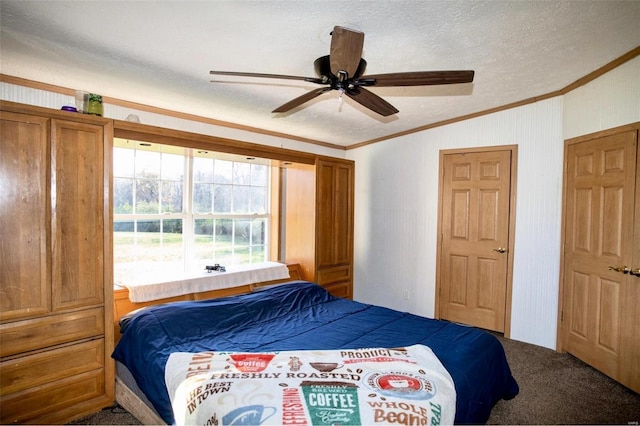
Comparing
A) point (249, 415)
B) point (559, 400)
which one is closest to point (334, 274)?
point (559, 400)

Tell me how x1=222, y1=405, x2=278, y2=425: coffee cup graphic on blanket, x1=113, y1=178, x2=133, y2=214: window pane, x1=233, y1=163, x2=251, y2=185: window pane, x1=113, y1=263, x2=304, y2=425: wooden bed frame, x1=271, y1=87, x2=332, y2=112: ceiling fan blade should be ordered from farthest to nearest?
x1=233, y1=163, x2=251, y2=185: window pane < x1=113, y1=178, x2=133, y2=214: window pane < x1=113, y1=263, x2=304, y2=425: wooden bed frame < x1=271, y1=87, x2=332, y2=112: ceiling fan blade < x1=222, y1=405, x2=278, y2=425: coffee cup graphic on blanket

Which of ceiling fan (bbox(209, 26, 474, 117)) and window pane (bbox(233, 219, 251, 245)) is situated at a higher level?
ceiling fan (bbox(209, 26, 474, 117))

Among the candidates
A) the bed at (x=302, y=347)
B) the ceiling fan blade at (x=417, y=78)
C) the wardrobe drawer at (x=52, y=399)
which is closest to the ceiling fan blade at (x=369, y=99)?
the ceiling fan blade at (x=417, y=78)

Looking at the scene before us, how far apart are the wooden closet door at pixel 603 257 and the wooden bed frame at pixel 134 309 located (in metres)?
2.84

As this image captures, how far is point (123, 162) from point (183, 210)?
0.69 metres

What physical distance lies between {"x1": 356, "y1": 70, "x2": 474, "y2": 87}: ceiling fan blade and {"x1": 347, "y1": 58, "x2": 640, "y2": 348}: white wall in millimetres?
1846

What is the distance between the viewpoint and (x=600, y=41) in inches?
88.8

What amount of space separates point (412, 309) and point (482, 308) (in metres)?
0.85

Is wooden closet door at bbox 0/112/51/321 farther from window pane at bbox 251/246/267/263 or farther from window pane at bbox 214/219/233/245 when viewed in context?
window pane at bbox 251/246/267/263

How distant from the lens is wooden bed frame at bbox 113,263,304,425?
2.01 metres

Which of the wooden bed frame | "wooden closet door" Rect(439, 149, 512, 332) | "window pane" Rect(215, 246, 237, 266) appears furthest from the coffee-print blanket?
"wooden closet door" Rect(439, 149, 512, 332)

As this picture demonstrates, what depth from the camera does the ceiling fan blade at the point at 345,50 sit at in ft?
4.49

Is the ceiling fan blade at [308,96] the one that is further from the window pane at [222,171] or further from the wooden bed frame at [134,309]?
the wooden bed frame at [134,309]

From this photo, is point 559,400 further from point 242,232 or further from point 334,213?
point 242,232
